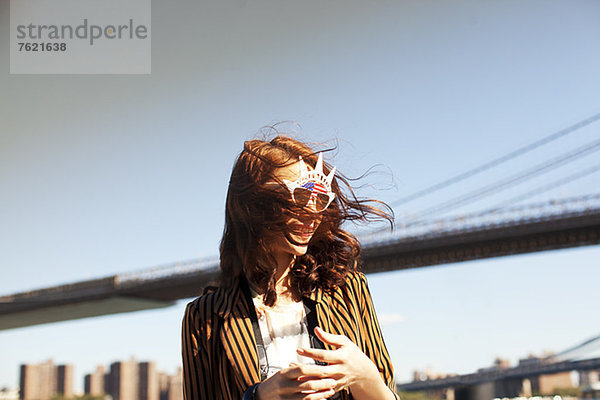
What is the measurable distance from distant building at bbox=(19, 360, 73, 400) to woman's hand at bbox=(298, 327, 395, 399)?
3059 cm

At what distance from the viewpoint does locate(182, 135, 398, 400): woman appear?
79 cm

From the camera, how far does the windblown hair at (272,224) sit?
2.62 ft

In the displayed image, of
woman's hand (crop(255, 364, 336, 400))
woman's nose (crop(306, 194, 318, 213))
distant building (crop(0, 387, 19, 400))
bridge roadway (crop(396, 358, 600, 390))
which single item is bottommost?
distant building (crop(0, 387, 19, 400))

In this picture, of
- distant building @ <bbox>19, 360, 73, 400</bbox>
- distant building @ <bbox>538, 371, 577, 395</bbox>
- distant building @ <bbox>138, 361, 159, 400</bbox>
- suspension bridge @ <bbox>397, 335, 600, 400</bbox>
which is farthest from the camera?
distant building @ <bbox>19, 360, 73, 400</bbox>

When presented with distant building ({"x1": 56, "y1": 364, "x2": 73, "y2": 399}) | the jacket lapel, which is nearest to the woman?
the jacket lapel

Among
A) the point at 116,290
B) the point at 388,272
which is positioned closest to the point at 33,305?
the point at 116,290

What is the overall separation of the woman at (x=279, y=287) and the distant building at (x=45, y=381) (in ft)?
100.0

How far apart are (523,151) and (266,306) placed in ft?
65.7

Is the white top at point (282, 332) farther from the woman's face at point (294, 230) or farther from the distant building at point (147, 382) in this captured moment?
the distant building at point (147, 382)

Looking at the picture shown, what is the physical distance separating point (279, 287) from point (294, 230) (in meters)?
0.10

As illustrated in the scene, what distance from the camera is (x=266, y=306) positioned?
84 centimetres

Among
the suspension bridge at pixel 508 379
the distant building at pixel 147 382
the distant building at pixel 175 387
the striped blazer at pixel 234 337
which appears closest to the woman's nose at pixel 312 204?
the striped blazer at pixel 234 337

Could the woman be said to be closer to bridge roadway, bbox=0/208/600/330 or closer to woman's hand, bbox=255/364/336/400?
woman's hand, bbox=255/364/336/400

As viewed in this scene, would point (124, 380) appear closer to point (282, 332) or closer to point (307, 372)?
point (282, 332)
